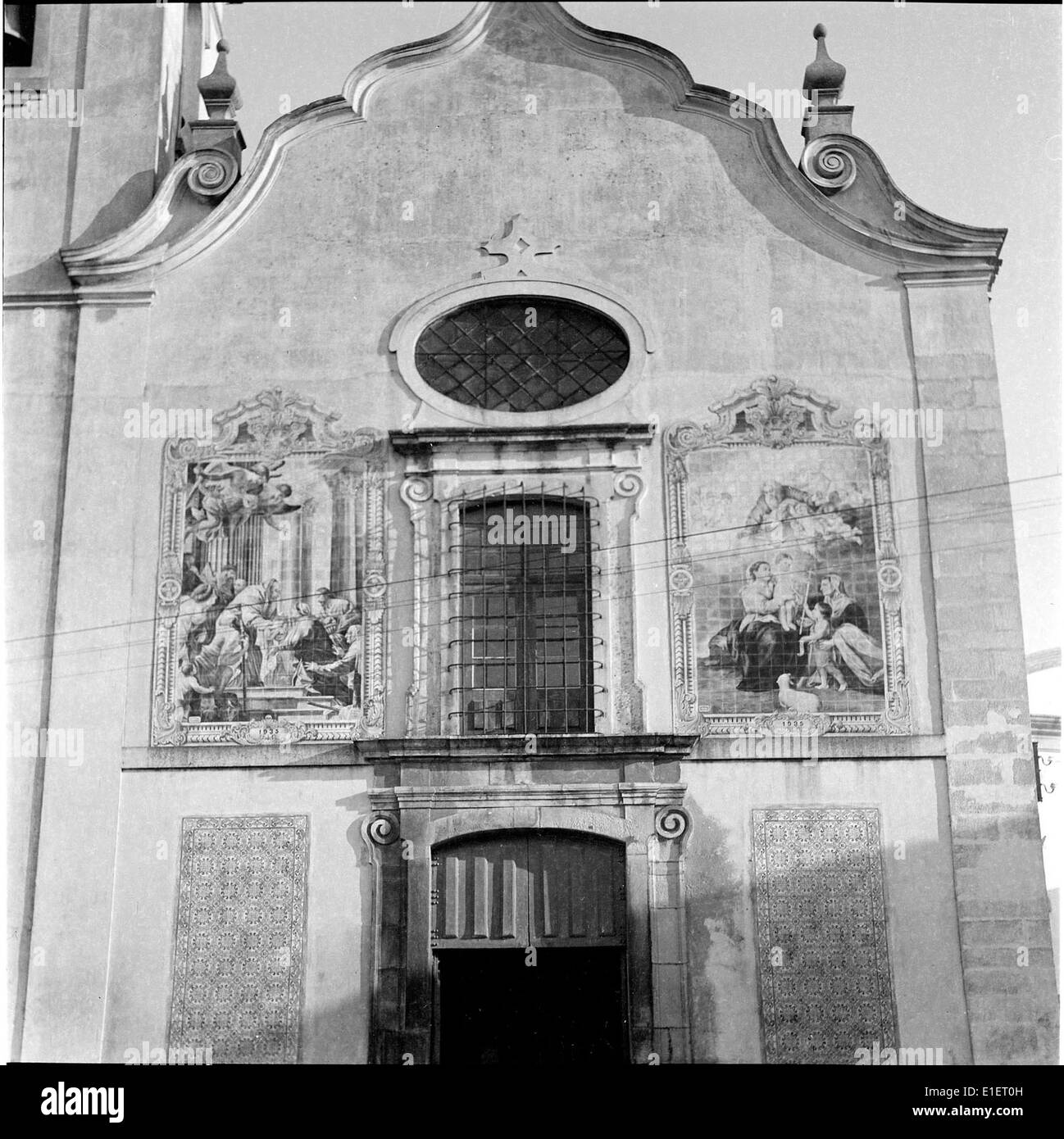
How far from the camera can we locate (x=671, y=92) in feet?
53.8

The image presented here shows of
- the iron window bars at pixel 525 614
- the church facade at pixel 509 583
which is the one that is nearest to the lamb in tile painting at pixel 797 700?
the church facade at pixel 509 583

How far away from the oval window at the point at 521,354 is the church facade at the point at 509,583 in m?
0.04

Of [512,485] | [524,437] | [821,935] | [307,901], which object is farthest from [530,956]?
[524,437]

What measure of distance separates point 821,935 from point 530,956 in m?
2.31

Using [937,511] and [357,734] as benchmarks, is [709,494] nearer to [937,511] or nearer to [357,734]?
[937,511]

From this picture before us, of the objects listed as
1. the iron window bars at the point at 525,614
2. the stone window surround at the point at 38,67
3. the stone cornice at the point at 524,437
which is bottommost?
the iron window bars at the point at 525,614

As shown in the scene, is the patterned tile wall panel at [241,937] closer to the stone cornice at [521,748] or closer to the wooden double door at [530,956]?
the stone cornice at [521,748]

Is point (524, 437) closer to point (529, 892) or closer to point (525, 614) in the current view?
point (525, 614)

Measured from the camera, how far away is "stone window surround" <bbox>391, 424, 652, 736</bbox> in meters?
14.6

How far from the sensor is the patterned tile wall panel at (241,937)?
13773 millimetres
